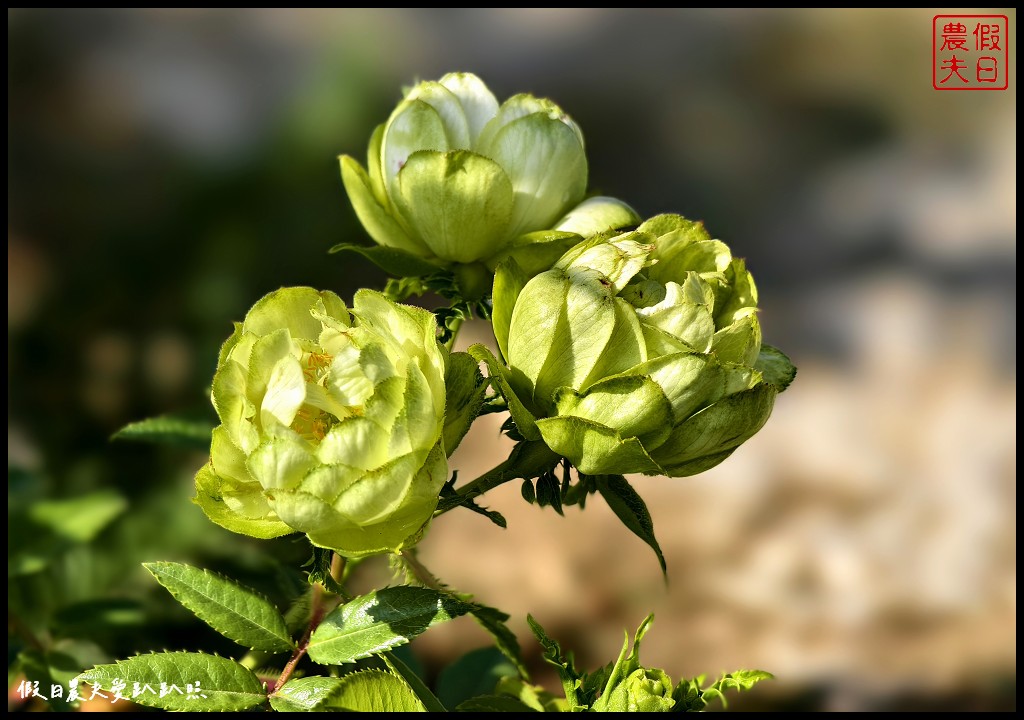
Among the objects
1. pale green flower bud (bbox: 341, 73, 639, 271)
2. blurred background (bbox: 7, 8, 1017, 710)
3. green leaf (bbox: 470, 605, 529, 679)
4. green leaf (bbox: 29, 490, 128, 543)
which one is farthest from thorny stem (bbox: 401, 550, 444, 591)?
green leaf (bbox: 29, 490, 128, 543)

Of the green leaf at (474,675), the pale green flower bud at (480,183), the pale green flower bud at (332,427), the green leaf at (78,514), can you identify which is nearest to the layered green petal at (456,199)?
the pale green flower bud at (480,183)

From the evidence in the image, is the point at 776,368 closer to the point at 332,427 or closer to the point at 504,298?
the point at 504,298

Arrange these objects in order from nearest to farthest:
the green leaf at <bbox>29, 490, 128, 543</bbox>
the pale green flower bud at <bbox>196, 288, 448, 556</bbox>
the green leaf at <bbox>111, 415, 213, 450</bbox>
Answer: the pale green flower bud at <bbox>196, 288, 448, 556</bbox> → the green leaf at <bbox>111, 415, 213, 450</bbox> → the green leaf at <bbox>29, 490, 128, 543</bbox>

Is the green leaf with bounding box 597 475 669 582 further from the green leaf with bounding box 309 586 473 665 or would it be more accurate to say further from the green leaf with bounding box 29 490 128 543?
the green leaf with bounding box 29 490 128 543

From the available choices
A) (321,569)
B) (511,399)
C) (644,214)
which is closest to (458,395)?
(511,399)

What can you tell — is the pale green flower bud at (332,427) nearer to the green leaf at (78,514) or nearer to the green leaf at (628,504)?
the green leaf at (628,504)
